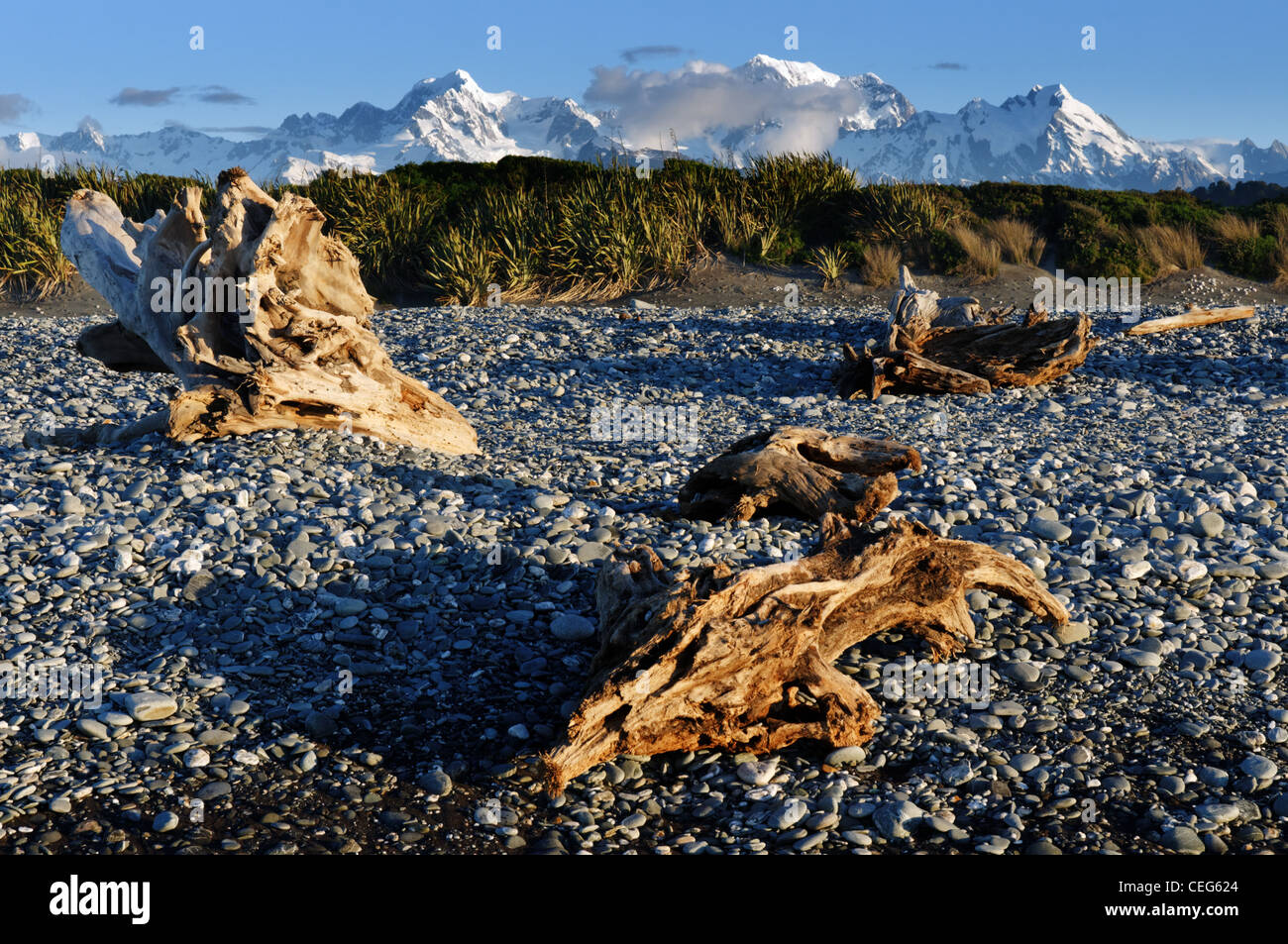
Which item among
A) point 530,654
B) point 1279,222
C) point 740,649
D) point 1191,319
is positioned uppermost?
point 1279,222

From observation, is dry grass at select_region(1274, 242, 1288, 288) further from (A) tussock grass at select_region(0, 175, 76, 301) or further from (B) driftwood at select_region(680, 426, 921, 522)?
(A) tussock grass at select_region(0, 175, 76, 301)

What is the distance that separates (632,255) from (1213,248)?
38.0ft

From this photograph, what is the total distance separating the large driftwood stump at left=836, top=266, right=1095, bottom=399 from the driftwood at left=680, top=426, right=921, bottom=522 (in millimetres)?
4394

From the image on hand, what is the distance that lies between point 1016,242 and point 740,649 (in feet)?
56.2

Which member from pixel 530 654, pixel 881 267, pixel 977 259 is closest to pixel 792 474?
pixel 530 654

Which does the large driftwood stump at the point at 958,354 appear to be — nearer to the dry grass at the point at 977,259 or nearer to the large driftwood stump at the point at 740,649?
the large driftwood stump at the point at 740,649

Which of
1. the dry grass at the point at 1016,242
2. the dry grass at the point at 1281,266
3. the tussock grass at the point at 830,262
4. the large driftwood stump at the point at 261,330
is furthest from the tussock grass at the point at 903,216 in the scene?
the large driftwood stump at the point at 261,330

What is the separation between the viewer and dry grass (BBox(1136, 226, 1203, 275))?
60.6 feet

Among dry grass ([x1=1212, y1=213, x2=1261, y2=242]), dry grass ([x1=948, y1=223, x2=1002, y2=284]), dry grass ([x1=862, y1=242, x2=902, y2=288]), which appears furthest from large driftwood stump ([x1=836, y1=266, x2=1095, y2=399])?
dry grass ([x1=1212, y1=213, x2=1261, y2=242])

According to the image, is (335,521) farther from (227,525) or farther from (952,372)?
(952,372)

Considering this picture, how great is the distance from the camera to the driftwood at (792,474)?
19.6ft

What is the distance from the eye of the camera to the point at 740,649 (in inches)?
153

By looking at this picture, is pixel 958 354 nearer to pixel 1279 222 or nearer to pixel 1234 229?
pixel 1234 229
